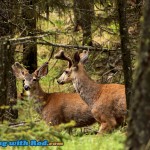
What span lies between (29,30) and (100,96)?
2.62 metres

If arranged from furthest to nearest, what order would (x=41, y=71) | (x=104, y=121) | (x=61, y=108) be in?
1. (x=41, y=71)
2. (x=61, y=108)
3. (x=104, y=121)

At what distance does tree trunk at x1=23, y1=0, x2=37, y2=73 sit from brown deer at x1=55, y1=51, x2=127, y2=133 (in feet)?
3.43

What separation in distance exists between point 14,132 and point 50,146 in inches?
39.7

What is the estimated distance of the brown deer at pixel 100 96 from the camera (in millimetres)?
11445

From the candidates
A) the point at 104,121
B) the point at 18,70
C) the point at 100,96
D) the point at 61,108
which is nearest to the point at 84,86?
the point at 100,96

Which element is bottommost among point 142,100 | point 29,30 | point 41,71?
point 142,100

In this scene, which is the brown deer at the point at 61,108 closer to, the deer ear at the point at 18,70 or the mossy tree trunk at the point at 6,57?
the deer ear at the point at 18,70

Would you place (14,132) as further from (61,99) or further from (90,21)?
(90,21)

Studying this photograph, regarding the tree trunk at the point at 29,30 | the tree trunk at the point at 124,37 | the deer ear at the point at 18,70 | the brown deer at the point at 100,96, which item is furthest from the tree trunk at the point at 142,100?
the deer ear at the point at 18,70

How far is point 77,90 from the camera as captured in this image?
491 inches

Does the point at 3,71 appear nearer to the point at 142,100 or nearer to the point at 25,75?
the point at 142,100

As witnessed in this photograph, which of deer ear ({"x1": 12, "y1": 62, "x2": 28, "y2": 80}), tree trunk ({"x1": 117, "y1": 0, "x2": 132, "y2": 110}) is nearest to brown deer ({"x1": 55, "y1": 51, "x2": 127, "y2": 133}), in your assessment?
deer ear ({"x1": 12, "y1": 62, "x2": 28, "y2": 80})

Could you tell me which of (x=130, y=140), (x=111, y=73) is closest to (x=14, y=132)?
(x=130, y=140)

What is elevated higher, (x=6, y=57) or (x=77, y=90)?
(x=6, y=57)
